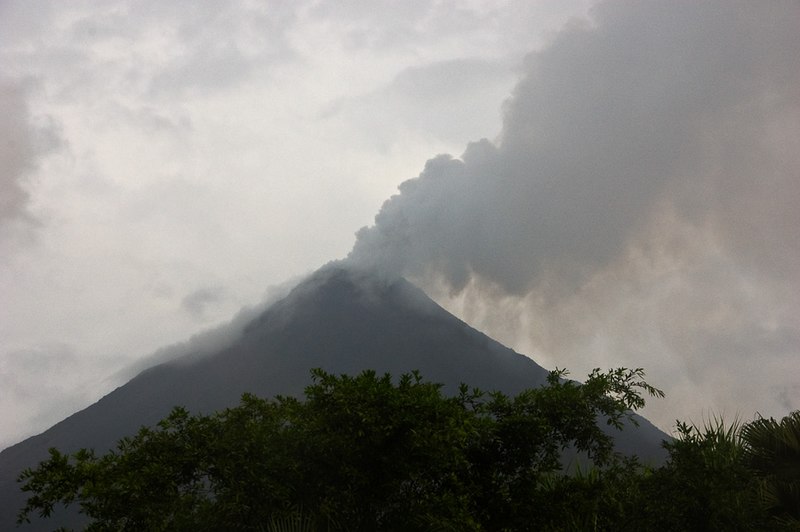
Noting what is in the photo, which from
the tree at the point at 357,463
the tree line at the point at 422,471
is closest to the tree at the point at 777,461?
the tree line at the point at 422,471

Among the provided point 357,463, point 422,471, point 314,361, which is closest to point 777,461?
point 422,471

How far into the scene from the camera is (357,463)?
30.0 feet

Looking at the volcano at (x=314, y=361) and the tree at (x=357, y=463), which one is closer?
the tree at (x=357, y=463)

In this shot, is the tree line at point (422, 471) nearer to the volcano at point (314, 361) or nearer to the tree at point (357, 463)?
the tree at point (357, 463)

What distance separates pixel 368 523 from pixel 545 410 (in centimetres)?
342

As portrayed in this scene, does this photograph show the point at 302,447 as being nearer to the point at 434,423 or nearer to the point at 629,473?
the point at 434,423

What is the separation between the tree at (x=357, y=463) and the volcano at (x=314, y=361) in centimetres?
9578

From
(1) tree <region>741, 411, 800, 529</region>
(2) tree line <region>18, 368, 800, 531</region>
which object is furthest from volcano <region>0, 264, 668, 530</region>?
(2) tree line <region>18, 368, 800, 531</region>

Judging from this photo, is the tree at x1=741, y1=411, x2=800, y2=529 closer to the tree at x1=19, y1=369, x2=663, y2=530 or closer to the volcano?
the tree at x1=19, y1=369, x2=663, y2=530

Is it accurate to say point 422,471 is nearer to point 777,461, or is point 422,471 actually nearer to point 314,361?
point 777,461

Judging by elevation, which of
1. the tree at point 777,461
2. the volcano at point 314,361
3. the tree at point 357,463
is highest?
the volcano at point 314,361

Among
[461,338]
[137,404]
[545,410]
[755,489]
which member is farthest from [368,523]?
[461,338]

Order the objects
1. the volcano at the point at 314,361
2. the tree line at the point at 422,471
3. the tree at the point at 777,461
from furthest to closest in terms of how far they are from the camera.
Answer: the volcano at the point at 314,361 < the tree at the point at 777,461 < the tree line at the point at 422,471

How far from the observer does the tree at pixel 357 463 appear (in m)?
8.83
